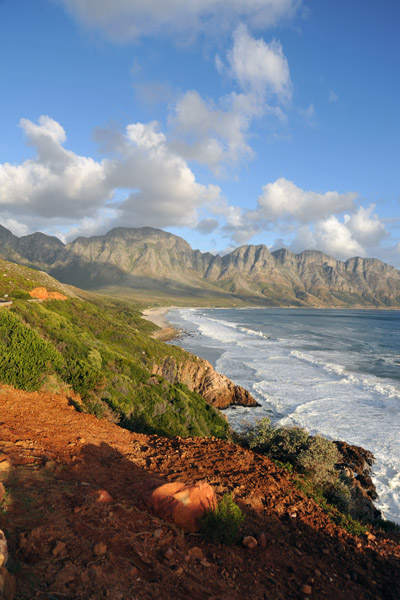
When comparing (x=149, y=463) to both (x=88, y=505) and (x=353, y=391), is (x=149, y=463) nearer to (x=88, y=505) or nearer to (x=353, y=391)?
(x=88, y=505)

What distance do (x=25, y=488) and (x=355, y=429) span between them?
21.2 m

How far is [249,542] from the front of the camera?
5297 mm

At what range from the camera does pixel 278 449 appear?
9891 mm

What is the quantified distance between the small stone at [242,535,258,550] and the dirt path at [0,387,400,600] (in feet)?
0.24

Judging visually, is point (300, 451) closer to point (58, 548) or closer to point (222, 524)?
point (222, 524)

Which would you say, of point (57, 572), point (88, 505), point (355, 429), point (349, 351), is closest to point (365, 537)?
point (88, 505)

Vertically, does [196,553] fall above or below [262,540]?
above

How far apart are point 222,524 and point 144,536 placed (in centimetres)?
147

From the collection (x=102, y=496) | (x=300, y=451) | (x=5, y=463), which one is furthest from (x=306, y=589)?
(x=5, y=463)

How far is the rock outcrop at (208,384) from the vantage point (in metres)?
22.4

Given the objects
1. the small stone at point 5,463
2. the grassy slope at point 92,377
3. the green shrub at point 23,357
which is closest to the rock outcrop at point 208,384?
the grassy slope at point 92,377

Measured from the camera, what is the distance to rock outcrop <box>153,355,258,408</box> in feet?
73.4

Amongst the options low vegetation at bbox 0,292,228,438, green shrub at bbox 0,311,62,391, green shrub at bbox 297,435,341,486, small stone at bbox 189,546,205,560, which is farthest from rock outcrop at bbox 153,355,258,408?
small stone at bbox 189,546,205,560

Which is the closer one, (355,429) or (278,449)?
(278,449)
